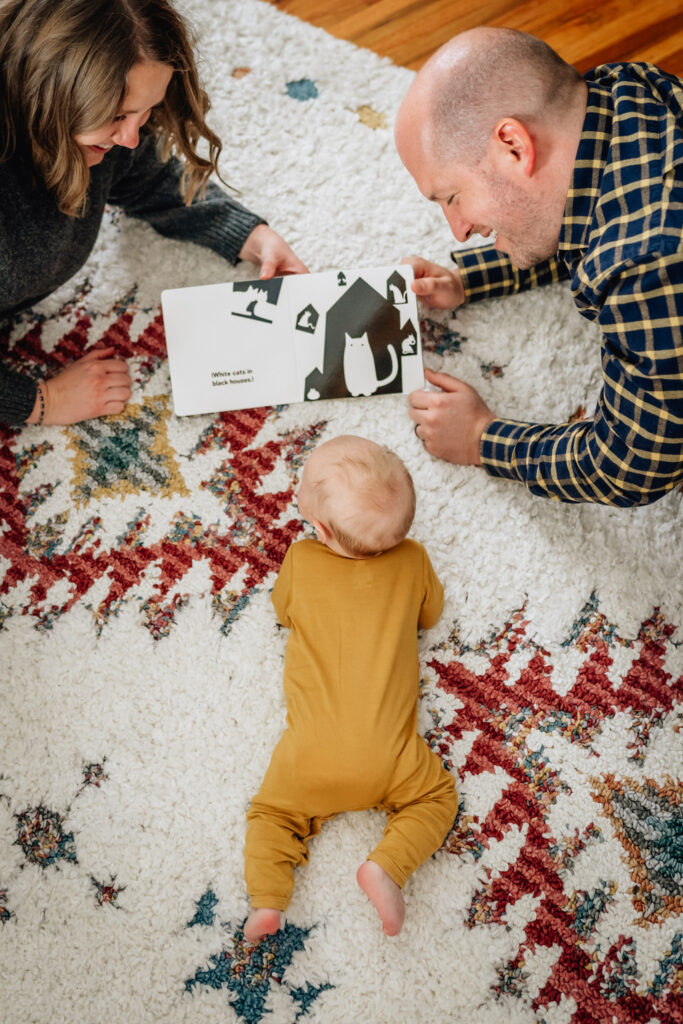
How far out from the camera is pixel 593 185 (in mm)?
826

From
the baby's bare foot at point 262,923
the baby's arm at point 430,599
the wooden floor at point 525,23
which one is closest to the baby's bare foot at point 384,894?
the baby's bare foot at point 262,923

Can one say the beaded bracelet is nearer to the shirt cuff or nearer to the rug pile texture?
the rug pile texture

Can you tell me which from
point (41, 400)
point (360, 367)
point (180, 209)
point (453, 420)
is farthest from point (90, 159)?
point (453, 420)

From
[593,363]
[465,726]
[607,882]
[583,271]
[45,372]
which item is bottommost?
[607,882]

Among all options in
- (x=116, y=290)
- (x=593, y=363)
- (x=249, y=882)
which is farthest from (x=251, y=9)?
(x=249, y=882)

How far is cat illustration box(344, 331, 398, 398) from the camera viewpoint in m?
1.18

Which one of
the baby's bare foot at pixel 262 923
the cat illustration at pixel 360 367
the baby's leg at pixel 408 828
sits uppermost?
the cat illustration at pixel 360 367

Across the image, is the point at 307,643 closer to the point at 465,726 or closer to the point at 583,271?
the point at 465,726

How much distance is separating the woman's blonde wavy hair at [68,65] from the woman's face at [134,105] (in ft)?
0.03

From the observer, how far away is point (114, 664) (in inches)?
42.9

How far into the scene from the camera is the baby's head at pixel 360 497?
3.11ft

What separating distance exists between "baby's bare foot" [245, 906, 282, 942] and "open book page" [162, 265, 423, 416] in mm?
685

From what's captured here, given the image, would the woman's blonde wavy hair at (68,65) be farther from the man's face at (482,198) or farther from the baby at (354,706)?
the baby at (354,706)

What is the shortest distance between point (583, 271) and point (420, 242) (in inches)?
18.8
